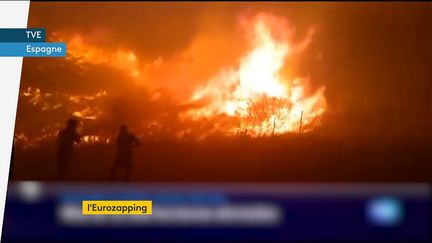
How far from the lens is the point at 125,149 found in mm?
2178

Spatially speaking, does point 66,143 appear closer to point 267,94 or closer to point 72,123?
point 72,123

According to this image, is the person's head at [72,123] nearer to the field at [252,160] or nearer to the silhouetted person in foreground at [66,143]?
the silhouetted person in foreground at [66,143]

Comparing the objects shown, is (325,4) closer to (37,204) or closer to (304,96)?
(304,96)

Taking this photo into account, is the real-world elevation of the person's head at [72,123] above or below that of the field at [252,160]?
above

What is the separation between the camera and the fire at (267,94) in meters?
2.20

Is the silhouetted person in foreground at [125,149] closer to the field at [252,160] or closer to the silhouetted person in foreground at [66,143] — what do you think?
the field at [252,160]

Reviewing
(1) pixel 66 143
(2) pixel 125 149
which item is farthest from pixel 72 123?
(2) pixel 125 149

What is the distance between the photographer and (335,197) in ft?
6.33

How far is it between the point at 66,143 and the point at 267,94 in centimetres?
120

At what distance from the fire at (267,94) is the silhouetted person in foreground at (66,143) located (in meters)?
0.67

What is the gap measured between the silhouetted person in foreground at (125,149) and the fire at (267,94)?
374mm

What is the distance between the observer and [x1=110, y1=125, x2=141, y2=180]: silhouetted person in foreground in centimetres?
218

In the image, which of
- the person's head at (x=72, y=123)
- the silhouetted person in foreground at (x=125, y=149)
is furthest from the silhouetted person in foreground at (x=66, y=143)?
the silhouetted person in foreground at (x=125, y=149)

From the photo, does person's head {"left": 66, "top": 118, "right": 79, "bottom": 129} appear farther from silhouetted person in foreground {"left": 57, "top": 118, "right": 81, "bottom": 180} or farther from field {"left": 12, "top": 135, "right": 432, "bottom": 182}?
field {"left": 12, "top": 135, "right": 432, "bottom": 182}
